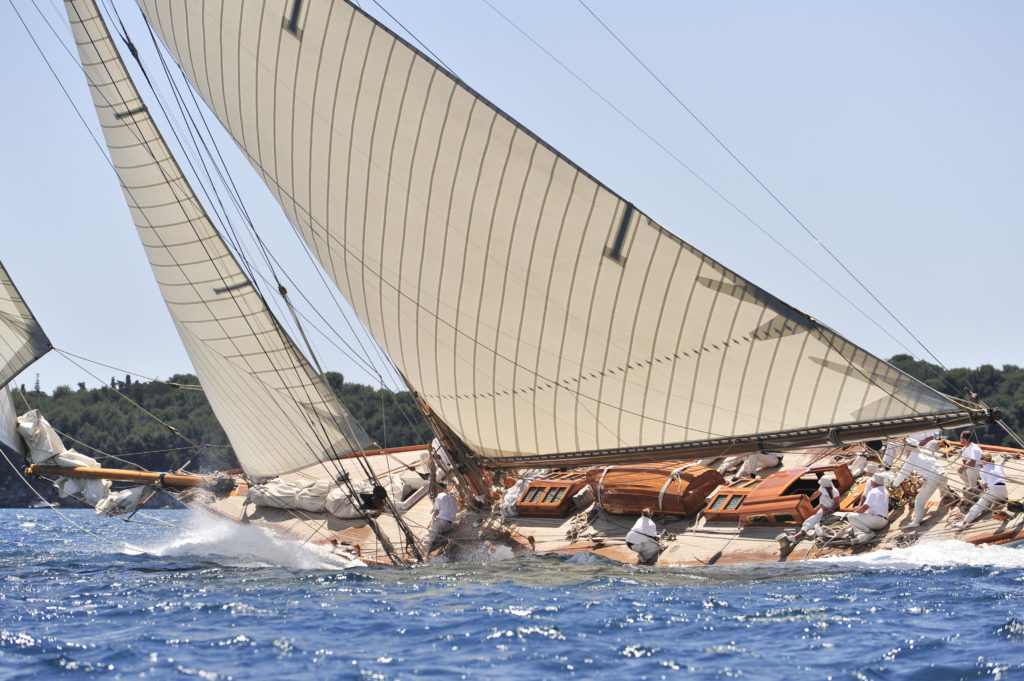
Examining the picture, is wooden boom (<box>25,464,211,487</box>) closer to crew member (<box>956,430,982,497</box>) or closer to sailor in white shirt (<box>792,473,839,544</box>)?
sailor in white shirt (<box>792,473,839,544</box>)

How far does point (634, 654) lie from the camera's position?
9297 mm

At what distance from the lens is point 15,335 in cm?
1720

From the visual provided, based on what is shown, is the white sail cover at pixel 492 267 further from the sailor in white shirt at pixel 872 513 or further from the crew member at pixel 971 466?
the crew member at pixel 971 466

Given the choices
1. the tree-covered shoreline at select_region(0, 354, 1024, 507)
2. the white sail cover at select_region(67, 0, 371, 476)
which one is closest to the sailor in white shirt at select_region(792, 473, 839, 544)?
the white sail cover at select_region(67, 0, 371, 476)

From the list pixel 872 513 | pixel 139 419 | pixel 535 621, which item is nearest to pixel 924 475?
pixel 872 513

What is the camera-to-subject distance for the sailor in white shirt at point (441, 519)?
1702cm

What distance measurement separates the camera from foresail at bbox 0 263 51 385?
1711 centimetres

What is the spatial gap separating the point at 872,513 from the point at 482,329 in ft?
20.1

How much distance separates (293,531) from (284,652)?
31.4ft

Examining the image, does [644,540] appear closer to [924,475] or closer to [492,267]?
[924,475]

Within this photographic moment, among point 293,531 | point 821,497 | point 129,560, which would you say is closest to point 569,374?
point 821,497

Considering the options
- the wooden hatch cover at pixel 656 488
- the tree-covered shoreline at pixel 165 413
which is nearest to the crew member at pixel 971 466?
the wooden hatch cover at pixel 656 488

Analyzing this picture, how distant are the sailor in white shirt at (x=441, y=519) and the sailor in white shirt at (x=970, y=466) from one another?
7.86 meters

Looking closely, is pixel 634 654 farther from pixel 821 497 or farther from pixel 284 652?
pixel 821 497
